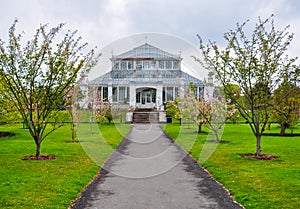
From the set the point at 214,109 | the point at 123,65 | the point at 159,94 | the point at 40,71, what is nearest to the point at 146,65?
the point at 123,65

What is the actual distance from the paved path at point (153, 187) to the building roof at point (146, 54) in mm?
42226

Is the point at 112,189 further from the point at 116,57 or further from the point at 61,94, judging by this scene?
the point at 116,57

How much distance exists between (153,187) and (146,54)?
4749 cm

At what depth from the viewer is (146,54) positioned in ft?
180

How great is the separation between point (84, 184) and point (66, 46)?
20.4 ft

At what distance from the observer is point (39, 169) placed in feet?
35.8

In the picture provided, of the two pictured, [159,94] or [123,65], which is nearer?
[159,94]

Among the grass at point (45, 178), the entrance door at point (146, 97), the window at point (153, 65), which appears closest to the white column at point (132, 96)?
the entrance door at point (146, 97)

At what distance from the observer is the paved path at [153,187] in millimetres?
7035

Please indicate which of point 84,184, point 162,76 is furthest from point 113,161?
point 162,76

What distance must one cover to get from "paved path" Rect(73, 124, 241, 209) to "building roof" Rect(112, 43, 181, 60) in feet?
139

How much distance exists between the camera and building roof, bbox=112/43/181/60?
179 feet

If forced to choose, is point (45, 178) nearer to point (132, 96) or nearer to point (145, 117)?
point (145, 117)

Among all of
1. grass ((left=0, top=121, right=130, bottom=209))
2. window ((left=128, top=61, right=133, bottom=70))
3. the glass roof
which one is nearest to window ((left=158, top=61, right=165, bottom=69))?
the glass roof
